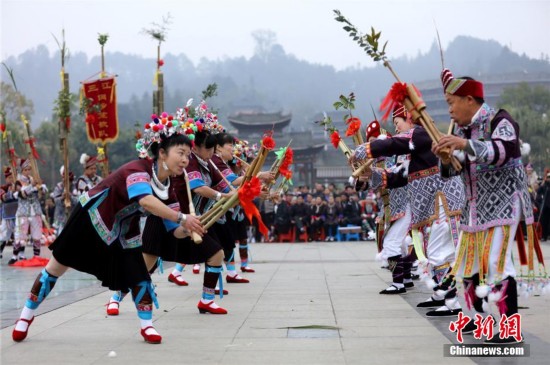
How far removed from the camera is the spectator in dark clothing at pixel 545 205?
2025 cm

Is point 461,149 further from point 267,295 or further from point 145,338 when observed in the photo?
point 267,295

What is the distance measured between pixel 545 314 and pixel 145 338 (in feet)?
11.5

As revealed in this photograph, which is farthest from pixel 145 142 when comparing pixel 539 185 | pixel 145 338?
pixel 539 185

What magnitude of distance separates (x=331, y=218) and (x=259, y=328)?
17.2 metres

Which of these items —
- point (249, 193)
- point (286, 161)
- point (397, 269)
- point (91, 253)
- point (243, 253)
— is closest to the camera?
point (249, 193)

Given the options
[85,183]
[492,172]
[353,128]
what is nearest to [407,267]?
[353,128]

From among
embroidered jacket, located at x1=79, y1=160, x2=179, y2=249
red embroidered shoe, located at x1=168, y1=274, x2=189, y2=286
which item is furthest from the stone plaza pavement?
embroidered jacket, located at x1=79, y1=160, x2=179, y2=249

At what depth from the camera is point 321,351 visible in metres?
5.48

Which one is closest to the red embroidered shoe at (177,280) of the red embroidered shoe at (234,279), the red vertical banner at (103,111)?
the red embroidered shoe at (234,279)

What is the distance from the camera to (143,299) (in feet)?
20.0

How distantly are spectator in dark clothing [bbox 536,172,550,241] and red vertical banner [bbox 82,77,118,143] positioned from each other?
417 inches

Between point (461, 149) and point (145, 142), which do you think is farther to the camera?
point (145, 142)

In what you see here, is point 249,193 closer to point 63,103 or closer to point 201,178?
point 201,178

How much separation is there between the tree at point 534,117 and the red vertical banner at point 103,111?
22679 millimetres
